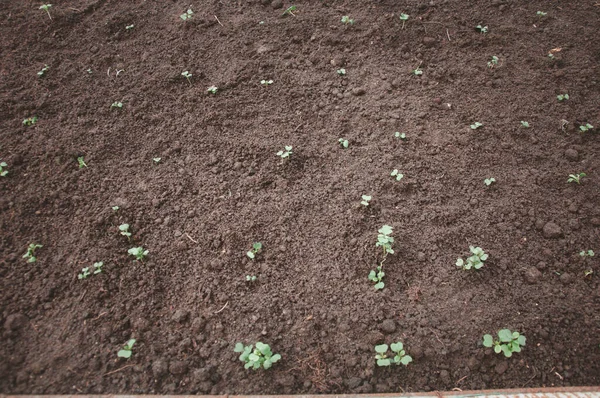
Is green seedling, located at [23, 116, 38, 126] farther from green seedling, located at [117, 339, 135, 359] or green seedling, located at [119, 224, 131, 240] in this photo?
green seedling, located at [117, 339, 135, 359]

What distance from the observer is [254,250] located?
2.22 m

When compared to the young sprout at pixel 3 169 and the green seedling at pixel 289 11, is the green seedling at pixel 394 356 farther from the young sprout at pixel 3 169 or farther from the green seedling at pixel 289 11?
the green seedling at pixel 289 11

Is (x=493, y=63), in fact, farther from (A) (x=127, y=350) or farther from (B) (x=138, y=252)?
(A) (x=127, y=350)

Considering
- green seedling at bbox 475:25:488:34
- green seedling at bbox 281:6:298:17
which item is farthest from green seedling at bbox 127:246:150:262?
green seedling at bbox 475:25:488:34

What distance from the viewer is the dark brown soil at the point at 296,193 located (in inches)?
74.4

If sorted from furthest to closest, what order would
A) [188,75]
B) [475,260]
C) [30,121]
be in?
[188,75], [30,121], [475,260]

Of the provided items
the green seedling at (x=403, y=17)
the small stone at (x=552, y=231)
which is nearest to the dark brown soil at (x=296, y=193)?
the small stone at (x=552, y=231)

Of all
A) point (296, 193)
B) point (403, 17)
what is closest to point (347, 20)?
point (403, 17)

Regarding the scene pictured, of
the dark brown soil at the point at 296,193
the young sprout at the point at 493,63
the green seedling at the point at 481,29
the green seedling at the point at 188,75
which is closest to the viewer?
the dark brown soil at the point at 296,193

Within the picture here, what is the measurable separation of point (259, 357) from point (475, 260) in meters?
1.26

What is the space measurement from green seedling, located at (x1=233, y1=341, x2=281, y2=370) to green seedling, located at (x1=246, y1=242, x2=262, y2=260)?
516 millimetres

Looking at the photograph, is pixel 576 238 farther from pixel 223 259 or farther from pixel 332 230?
pixel 223 259

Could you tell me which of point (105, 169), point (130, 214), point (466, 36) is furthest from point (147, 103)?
point (466, 36)

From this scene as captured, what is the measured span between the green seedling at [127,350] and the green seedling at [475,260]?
175 cm
